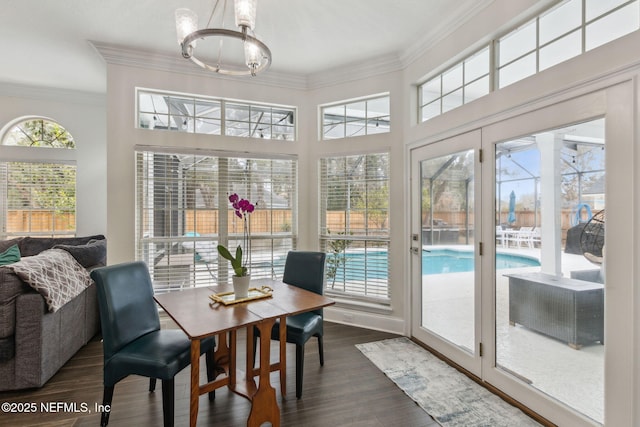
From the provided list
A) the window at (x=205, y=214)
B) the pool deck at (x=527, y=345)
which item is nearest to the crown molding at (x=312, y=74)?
the window at (x=205, y=214)

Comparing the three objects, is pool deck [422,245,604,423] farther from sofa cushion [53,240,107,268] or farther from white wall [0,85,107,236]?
white wall [0,85,107,236]

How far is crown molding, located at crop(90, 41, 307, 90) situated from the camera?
3250 mm

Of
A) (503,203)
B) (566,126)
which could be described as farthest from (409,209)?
(566,126)

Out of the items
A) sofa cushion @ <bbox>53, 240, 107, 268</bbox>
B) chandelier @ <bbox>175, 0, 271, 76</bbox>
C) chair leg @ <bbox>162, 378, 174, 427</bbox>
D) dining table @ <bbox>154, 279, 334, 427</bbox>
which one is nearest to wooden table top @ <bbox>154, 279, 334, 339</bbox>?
dining table @ <bbox>154, 279, 334, 427</bbox>

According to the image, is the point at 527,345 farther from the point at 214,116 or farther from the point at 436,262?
the point at 214,116

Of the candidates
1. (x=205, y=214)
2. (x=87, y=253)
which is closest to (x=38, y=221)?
(x=87, y=253)

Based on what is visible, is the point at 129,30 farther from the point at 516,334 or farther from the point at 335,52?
the point at 516,334

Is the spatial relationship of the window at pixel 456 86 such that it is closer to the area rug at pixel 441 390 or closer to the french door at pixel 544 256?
the french door at pixel 544 256

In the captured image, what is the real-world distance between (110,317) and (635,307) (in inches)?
113

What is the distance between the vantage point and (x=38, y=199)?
4.55m

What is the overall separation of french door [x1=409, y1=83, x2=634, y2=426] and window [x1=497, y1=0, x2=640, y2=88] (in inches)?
12.4

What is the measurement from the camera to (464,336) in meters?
2.70

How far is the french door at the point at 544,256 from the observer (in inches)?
64.4

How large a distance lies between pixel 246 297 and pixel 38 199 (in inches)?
171
